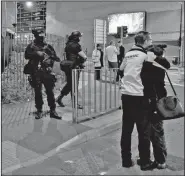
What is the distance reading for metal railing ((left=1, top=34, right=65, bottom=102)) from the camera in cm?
840

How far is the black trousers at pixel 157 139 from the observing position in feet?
12.9

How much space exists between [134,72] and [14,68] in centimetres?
601

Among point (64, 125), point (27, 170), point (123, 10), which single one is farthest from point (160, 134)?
point (123, 10)

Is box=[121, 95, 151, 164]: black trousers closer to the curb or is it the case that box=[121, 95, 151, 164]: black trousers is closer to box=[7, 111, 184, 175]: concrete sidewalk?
box=[7, 111, 184, 175]: concrete sidewalk

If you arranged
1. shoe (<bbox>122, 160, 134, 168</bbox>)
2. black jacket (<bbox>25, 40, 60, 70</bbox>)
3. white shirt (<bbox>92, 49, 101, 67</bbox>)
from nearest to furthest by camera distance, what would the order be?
1. shoe (<bbox>122, 160, 134, 168</bbox>)
2. black jacket (<bbox>25, 40, 60, 70</bbox>)
3. white shirt (<bbox>92, 49, 101, 67</bbox>)

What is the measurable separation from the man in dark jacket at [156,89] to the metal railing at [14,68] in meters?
5.25

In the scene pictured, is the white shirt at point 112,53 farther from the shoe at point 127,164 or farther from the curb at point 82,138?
the shoe at point 127,164

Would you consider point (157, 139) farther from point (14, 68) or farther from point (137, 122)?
point (14, 68)

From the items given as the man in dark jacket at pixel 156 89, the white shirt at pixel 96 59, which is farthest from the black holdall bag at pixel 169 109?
the white shirt at pixel 96 59

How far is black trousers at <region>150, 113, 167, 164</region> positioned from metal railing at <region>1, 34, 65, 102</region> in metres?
5.22

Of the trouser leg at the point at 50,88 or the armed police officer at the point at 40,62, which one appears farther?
the trouser leg at the point at 50,88

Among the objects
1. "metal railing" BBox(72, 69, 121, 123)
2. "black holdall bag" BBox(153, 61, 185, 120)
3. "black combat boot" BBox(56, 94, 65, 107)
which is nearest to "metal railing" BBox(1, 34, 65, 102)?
"black combat boot" BBox(56, 94, 65, 107)

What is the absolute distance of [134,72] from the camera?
3.79 meters

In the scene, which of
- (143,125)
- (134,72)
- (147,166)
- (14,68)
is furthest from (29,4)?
(147,166)
